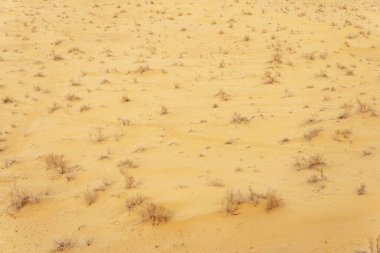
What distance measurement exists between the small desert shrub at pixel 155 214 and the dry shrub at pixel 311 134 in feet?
9.70

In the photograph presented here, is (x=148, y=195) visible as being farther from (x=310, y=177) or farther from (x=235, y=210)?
(x=310, y=177)

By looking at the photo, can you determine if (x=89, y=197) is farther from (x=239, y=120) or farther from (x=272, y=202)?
(x=239, y=120)

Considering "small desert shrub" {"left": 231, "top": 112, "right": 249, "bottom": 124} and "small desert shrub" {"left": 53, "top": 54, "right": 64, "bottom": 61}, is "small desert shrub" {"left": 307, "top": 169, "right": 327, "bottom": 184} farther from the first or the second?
"small desert shrub" {"left": 53, "top": 54, "right": 64, "bottom": 61}

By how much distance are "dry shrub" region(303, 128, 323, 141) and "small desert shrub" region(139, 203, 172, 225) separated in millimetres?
2957

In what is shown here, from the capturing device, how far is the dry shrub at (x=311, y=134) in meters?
7.36

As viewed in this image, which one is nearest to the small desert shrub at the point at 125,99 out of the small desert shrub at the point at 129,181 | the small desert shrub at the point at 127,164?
the small desert shrub at the point at 127,164

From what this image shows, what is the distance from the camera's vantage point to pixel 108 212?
587 cm

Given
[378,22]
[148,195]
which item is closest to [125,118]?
[148,195]

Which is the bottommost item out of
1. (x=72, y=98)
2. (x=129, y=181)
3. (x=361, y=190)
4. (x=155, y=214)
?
(x=72, y=98)

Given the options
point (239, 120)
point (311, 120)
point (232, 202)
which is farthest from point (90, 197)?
point (311, 120)

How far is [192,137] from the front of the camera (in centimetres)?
802

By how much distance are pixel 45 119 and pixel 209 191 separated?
15.9ft

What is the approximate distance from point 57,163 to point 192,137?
7.71 ft

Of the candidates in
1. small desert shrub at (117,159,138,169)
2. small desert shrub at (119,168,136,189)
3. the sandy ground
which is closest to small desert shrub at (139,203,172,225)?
the sandy ground
